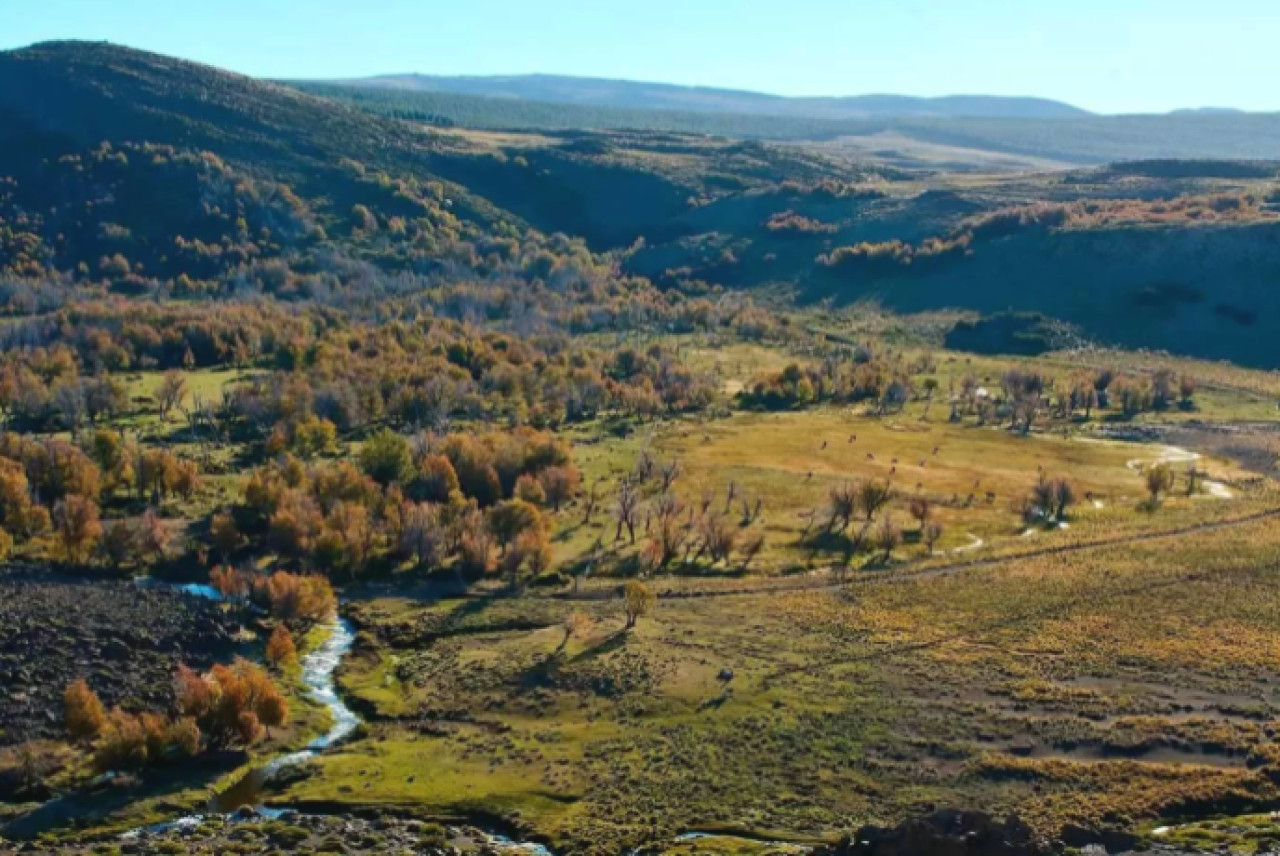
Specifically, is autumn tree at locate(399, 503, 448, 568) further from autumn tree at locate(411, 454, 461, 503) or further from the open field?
autumn tree at locate(411, 454, 461, 503)

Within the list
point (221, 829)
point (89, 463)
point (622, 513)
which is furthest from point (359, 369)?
point (221, 829)

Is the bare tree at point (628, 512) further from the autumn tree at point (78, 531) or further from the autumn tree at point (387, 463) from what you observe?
the autumn tree at point (78, 531)

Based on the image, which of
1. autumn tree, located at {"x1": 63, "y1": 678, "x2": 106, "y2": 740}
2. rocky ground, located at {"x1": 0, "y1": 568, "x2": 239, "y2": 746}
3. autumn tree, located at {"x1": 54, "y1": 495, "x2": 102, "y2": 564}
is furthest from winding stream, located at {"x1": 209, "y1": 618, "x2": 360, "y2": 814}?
autumn tree, located at {"x1": 54, "y1": 495, "x2": 102, "y2": 564}

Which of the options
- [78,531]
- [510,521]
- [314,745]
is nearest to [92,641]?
[314,745]

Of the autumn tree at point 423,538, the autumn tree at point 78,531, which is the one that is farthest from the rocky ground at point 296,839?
the autumn tree at point 78,531

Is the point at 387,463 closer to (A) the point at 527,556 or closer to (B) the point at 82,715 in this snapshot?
(A) the point at 527,556

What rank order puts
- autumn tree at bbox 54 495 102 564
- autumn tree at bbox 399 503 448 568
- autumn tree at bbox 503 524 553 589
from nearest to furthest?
1. autumn tree at bbox 54 495 102 564
2. autumn tree at bbox 503 524 553 589
3. autumn tree at bbox 399 503 448 568

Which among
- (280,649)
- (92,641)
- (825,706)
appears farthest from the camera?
(92,641)

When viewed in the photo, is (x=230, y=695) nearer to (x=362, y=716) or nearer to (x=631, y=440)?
(x=362, y=716)
